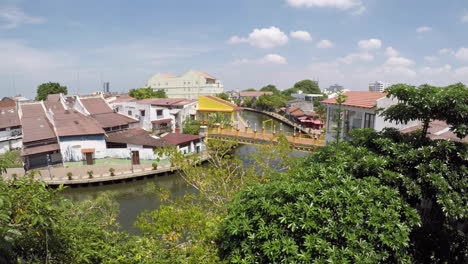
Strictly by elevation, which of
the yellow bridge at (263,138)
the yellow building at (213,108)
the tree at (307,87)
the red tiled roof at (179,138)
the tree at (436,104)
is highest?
the tree at (307,87)

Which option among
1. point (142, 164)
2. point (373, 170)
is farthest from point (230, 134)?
point (373, 170)

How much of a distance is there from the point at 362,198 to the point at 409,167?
167 cm

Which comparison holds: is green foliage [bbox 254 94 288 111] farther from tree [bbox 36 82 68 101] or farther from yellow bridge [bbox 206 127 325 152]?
tree [bbox 36 82 68 101]

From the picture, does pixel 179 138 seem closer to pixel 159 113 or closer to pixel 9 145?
pixel 159 113

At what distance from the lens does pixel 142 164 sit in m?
24.0

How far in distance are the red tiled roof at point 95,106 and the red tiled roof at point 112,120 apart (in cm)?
122

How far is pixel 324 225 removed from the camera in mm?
4742

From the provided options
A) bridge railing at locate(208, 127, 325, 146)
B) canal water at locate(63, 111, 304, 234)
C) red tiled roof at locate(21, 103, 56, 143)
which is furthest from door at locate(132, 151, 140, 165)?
red tiled roof at locate(21, 103, 56, 143)

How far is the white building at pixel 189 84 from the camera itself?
205 feet

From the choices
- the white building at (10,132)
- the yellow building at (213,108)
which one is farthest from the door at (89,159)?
the yellow building at (213,108)

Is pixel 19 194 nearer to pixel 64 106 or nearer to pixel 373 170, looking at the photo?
pixel 373 170

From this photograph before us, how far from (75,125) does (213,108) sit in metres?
14.9

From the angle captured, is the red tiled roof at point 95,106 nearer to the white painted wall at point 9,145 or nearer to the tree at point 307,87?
the white painted wall at point 9,145

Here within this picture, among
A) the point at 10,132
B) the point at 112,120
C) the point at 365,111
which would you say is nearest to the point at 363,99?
the point at 365,111
